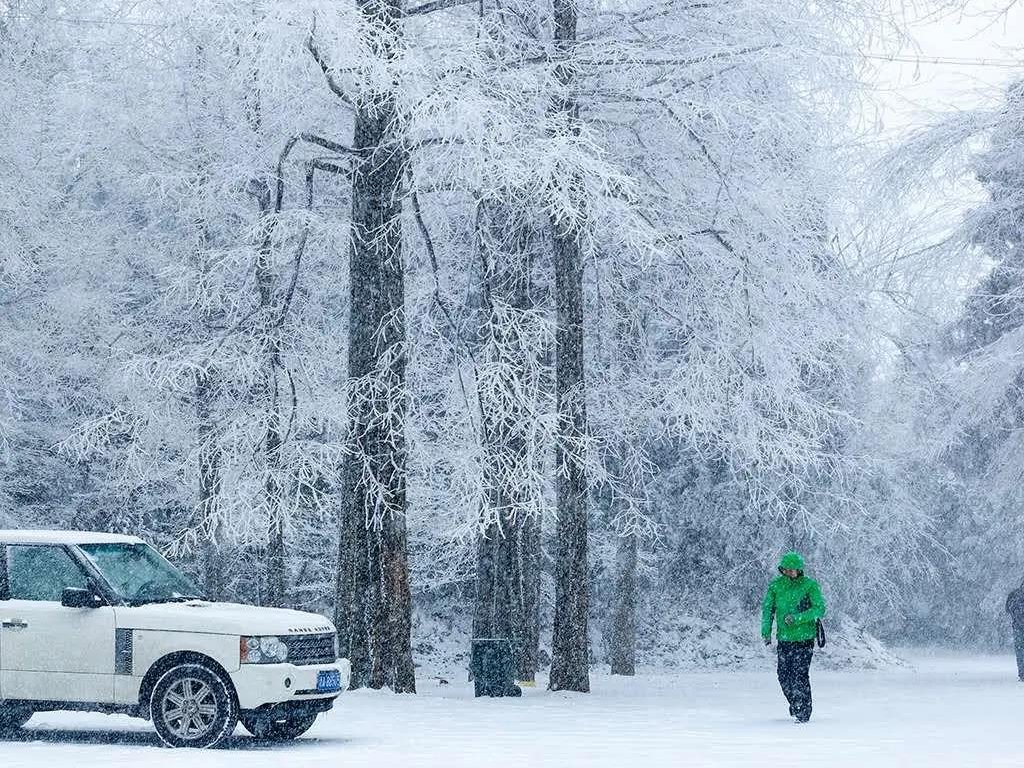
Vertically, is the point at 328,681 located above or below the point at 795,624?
below

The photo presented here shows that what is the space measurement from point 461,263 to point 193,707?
1126 cm

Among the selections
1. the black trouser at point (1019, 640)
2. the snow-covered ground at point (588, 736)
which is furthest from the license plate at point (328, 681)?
the black trouser at point (1019, 640)

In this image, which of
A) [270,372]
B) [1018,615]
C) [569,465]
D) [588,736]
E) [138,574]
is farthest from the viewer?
[1018,615]

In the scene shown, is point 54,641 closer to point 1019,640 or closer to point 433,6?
point 433,6

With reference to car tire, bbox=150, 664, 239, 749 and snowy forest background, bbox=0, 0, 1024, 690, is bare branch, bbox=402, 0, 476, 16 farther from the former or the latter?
car tire, bbox=150, 664, 239, 749

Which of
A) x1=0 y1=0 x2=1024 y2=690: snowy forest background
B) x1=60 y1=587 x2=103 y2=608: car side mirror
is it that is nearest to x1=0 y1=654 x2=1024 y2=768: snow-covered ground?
x1=60 y1=587 x2=103 y2=608: car side mirror

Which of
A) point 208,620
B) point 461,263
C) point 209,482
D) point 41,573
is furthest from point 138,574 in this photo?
point 461,263

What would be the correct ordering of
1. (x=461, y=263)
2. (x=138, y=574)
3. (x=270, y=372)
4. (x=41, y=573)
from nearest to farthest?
(x=41, y=573), (x=138, y=574), (x=270, y=372), (x=461, y=263)

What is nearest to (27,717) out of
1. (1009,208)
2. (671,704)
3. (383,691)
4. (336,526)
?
(383,691)

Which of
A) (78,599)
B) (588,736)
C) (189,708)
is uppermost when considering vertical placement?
(78,599)

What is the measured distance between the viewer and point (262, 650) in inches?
514

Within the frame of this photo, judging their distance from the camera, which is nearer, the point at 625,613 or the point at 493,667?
the point at 493,667

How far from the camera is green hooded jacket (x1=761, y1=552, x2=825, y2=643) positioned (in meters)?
16.6

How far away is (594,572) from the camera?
39.7m
